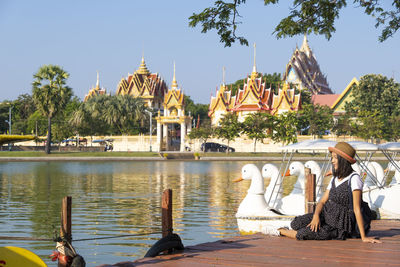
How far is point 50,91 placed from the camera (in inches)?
2108

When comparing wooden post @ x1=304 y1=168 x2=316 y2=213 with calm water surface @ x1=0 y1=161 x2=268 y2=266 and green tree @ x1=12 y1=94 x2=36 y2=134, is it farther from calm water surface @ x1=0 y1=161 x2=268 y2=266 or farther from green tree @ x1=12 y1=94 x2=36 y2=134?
green tree @ x1=12 y1=94 x2=36 y2=134

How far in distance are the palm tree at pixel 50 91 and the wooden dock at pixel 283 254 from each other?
47.9m

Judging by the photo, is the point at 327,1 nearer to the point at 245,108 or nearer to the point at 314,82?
the point at 245,108

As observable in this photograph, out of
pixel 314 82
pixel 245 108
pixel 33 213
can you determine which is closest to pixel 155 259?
pixel 33 213

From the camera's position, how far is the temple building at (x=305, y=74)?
89.2 meters

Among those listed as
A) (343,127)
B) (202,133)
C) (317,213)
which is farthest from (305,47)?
(317,213)

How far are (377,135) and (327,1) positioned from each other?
1981 inches

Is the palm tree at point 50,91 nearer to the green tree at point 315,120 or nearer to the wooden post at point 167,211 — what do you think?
the green tree at point 315,120

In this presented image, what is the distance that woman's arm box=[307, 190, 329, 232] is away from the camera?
7.23m

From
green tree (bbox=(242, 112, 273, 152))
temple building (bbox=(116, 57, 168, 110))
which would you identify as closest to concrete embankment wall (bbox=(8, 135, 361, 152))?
green tree (bbox=(242, 112, 273, 152))

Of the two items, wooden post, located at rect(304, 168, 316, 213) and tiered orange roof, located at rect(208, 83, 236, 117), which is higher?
tiered orange roof, located at rect(208, 83, 236, 117)

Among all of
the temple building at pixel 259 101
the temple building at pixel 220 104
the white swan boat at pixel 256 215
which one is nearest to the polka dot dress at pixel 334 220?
the white swan boat at pixel 256 215

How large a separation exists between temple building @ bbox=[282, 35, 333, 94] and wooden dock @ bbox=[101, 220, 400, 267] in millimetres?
78883

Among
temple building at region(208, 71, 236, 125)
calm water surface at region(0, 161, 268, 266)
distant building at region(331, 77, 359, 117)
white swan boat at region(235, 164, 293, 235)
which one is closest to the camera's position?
calm water surface at region(0, 161, 268, 266)
